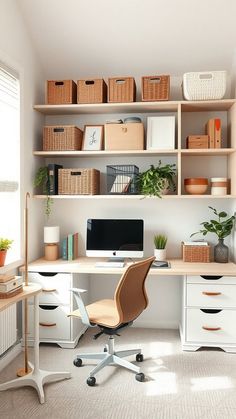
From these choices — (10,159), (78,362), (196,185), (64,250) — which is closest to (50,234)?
(64,250)

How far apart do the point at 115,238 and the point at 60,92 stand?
1461mm

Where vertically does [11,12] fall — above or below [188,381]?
above

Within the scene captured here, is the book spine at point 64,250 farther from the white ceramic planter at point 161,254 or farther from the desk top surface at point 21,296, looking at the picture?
the desk top surface at point 21,296

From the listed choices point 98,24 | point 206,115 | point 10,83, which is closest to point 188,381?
point 206,115

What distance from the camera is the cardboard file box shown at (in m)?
3.63

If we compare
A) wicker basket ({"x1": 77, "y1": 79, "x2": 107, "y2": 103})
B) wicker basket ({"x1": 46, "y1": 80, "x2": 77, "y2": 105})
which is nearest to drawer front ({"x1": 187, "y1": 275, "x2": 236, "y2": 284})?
wicker basket ({"x1": 77, "y1": 79, "x2": 107, "y2": 103})

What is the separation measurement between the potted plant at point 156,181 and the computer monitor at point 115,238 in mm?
331

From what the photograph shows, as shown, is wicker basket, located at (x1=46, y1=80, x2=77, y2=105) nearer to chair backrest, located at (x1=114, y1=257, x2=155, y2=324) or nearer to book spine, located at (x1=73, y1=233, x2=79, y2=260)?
book spine, located at (x1=73, y1=233, x2=79, y2=260)

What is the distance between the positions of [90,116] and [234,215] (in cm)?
173

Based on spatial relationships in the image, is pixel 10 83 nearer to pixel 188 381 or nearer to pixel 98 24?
pixel 98 24

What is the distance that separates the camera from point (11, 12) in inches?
130

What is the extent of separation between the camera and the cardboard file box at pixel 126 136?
11.9ft

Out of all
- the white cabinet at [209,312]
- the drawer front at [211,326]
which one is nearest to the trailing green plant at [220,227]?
the white cabinet at [209,312]

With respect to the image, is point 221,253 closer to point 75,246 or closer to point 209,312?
point 209,312
